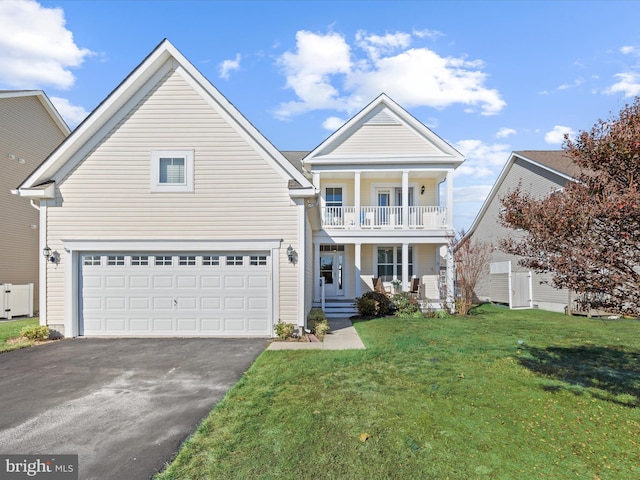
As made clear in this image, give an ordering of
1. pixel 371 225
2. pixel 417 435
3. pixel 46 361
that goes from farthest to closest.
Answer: pixel 371 225 → pixel 46 361 → pixel 417 435

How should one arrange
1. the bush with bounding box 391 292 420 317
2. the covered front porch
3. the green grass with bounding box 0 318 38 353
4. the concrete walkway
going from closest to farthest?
the concrete walkway → the green grass with bounding box 0 318 38 353 → the bush with bounding box 391 292 420 317 → the covered front porch

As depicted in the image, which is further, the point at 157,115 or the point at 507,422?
the point at 157,115

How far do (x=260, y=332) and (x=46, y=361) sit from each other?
4.88 metres

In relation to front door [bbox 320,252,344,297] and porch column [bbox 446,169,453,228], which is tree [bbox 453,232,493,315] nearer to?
porch column [bbox 446,169,453,228]

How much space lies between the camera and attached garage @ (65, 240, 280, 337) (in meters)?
9.70

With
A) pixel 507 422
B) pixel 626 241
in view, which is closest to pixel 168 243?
pixel 507 422

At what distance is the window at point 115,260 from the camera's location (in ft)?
32.2

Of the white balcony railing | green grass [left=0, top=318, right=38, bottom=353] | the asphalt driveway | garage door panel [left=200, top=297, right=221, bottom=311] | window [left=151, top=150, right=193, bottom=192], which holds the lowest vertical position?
green grass [left=0, top=318, right=38, bottom=353]

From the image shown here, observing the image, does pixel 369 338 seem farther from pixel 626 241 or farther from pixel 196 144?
pixel 196 144

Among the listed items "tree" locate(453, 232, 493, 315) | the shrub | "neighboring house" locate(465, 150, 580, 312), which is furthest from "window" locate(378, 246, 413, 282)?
the shrub

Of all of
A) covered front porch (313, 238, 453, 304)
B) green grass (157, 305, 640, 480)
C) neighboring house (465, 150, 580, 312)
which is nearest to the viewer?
green grass (157, 305, 640, 480)

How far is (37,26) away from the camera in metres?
10.2

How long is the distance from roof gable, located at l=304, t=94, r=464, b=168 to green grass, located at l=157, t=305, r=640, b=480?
10.8m

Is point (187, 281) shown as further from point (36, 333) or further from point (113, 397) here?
point (113, 397)
